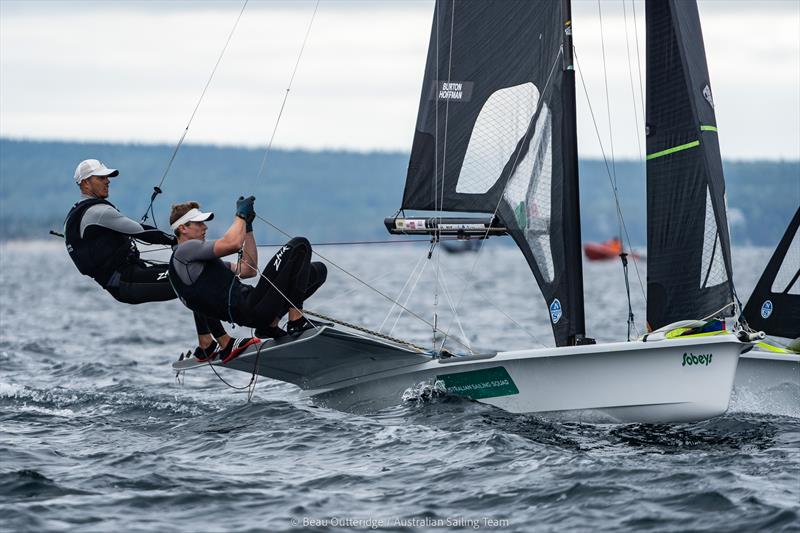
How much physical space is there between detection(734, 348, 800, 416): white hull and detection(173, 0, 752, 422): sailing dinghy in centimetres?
46

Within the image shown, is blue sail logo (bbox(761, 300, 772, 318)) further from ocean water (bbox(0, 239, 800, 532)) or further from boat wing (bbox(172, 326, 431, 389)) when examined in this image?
boat wing (bbox(172, 326, 431, 389))

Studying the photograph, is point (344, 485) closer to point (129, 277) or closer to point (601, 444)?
point (601, 444)

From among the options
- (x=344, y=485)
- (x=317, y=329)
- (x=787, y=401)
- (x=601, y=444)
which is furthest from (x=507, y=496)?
(x=787, y=401)

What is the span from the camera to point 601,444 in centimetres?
805

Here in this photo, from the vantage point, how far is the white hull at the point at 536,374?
320 inches

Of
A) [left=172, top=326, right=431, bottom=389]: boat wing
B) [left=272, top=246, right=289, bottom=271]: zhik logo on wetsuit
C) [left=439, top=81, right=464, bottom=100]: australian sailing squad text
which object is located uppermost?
[left=439, top=81, right=464, bottom=100]: australian sailing squad text

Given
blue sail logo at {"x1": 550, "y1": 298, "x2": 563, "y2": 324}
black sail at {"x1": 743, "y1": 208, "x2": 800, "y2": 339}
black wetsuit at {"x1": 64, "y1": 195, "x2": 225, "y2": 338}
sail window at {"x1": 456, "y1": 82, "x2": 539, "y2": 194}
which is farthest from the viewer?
black sail at {"x1": 743, "y1": 208, "x2": 800, "y2": 339}

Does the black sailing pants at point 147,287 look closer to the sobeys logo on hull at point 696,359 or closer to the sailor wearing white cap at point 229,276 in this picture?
the sailor wearing white cap at point 229,276

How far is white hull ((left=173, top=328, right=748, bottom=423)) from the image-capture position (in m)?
8.12

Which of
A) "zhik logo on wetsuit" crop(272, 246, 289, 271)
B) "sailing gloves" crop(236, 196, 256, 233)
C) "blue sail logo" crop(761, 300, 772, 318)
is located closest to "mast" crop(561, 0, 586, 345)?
"blue sail logo" crop(761, 300, 772, 318)

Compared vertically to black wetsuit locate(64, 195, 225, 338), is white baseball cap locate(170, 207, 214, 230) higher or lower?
higher

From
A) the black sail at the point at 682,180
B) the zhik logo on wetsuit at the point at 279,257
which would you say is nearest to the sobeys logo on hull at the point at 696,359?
the black sail at the point at 682,180

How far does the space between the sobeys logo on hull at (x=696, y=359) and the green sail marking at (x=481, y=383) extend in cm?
131

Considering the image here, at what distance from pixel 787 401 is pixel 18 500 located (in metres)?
5.85
